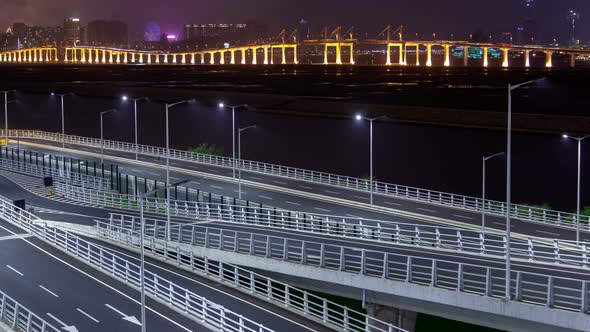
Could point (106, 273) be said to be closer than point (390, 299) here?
No

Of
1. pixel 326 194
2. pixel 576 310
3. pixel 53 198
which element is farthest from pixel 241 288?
pixel 53 198

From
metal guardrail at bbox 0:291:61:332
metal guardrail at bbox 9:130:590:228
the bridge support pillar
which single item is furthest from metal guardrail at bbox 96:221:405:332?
metal guardrail at bbox 9:130:590:228

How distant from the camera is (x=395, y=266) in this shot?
27.7 metres

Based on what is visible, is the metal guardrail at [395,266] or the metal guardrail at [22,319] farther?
the metal guardrail at [395,266]

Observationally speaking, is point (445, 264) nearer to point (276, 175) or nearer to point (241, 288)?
point (241, 288)

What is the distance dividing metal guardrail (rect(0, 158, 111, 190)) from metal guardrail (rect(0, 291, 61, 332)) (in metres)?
30.7

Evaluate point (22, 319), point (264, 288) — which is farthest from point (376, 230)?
point (22, 319)

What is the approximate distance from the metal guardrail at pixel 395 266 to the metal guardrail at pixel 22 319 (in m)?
6.82

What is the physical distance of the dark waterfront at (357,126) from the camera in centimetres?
7850

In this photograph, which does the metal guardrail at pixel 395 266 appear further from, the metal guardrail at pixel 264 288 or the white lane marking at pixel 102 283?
the white lane marking at pixel 102 283

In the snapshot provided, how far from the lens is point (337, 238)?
33781mm

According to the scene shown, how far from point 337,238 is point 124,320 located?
39.3ft

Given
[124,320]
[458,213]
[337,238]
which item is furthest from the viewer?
[458,213]

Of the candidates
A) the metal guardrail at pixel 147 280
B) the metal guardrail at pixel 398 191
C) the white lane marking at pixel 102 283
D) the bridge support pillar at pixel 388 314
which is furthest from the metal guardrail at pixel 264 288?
the metal guardrail at pixel 398 191
